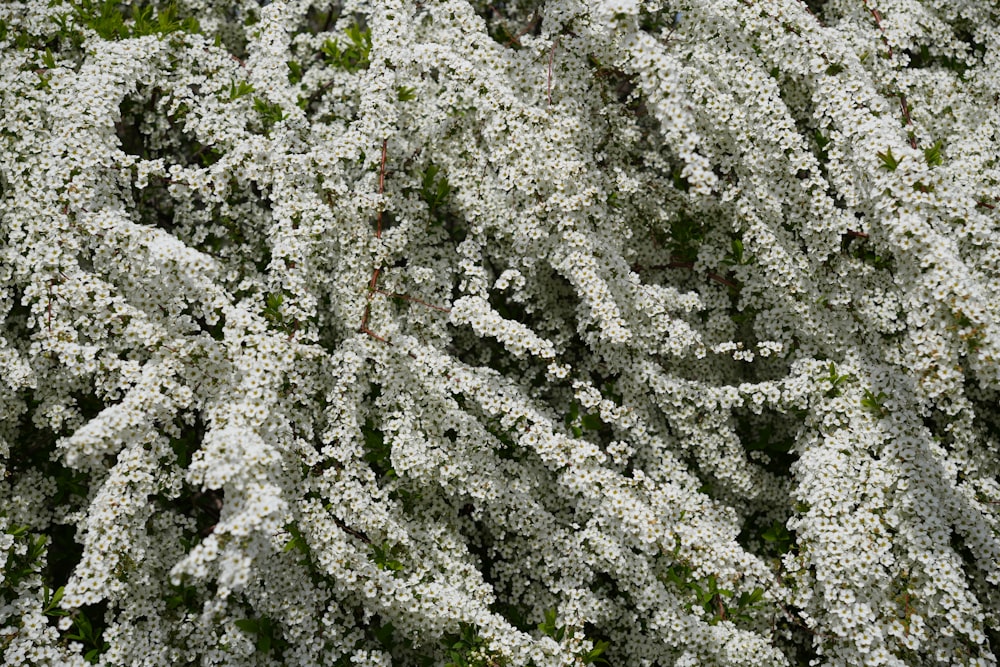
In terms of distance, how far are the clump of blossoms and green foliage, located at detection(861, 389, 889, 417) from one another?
24 millimetres

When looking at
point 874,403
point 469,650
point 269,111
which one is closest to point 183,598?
point 469,650

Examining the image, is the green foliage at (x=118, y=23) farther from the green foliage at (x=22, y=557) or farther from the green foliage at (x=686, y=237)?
the green foliage at (x=686, y=237)

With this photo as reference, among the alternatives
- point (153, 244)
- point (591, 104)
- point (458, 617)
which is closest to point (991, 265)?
point (591, 104)

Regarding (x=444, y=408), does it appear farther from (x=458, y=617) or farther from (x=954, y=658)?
(x=954, y=658)

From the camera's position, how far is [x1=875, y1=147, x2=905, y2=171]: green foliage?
4285 mm

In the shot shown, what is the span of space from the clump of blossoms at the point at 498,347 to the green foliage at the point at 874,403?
0.02 meters

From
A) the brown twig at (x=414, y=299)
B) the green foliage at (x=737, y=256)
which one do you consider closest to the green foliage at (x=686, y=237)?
the green foliage at (x=737, y=256)

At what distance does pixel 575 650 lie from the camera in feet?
14.8

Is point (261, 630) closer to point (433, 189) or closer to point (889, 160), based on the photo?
point (433, 189)

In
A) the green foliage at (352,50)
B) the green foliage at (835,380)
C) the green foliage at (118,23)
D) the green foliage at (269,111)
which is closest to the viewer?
the green foliage at (835,380)

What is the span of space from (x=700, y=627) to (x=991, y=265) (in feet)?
9.14

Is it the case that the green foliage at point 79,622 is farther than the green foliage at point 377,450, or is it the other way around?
the green foliage at point 377,450

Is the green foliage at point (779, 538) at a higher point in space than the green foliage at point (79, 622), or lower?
higher

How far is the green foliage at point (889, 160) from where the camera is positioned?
14.1 ft
